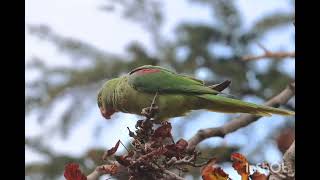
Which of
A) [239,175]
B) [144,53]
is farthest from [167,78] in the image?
[144,53]

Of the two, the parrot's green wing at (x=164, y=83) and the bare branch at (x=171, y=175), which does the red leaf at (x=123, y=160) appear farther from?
the parrot's green wing at (x=164, y=83)

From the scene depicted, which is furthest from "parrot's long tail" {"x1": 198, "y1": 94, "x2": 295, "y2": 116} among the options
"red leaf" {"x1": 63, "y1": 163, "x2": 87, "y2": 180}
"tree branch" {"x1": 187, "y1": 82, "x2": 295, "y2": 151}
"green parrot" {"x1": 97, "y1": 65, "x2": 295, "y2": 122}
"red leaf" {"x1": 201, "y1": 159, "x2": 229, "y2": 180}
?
"red leaf" {"x1": 63, "y1": 163, "x2": 87, "y2": 180}

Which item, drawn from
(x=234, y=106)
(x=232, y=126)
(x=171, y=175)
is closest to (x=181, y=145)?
(x=171, y=175)

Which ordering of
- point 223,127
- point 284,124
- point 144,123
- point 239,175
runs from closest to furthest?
point 239,175 < point 144,123 < point 223,127 < point 284,124

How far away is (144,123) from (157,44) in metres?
1.10

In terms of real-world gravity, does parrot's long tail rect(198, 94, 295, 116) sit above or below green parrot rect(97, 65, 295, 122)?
below

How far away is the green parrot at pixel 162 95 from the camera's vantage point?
1.06 meters

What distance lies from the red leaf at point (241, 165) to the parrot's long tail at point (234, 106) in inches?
7.6

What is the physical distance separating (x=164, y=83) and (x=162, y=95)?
25 millimetres

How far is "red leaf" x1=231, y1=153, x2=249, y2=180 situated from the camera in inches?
28.0

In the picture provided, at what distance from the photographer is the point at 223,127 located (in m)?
1.26

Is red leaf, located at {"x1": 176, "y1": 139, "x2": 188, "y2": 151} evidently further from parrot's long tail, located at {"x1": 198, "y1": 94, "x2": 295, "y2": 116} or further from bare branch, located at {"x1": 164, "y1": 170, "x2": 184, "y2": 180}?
parrot's long tail, located at {"x1": 198, "y1": 94, "x2": 295, "y2": 116}

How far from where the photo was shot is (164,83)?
1122 millimetres
